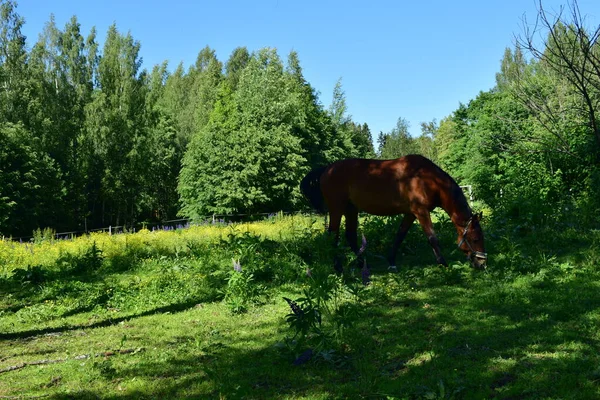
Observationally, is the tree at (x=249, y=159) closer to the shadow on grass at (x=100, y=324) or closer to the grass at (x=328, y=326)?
the grass at (x=328, y=326)

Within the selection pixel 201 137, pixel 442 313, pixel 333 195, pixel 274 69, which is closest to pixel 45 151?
pixel 201 137

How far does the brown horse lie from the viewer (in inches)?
330

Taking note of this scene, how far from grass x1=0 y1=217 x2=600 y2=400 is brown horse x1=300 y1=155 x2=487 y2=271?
560mm

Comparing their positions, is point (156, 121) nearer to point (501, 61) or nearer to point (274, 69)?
point (274, 69)

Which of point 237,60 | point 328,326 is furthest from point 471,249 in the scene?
point 237,60

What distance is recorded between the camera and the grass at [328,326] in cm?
428

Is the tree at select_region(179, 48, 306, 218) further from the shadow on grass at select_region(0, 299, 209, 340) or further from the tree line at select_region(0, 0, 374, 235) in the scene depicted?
the shadow on grass at select_region(0, 299, 209, 340)

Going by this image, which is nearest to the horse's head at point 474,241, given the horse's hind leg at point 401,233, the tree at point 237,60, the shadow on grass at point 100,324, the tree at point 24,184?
the horse's hind leg at point 401,233

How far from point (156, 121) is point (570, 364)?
155 feet

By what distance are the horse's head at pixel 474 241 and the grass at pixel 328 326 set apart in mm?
191

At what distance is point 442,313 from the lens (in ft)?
20.4

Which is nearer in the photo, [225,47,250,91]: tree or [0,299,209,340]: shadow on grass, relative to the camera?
[0,299,209,340]: shadow on grass

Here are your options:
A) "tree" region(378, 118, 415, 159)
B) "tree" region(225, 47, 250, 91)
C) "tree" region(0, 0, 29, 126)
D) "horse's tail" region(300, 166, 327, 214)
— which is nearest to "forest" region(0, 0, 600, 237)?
"tree" region(0, 0, 29, 126)

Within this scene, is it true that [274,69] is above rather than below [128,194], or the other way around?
above
